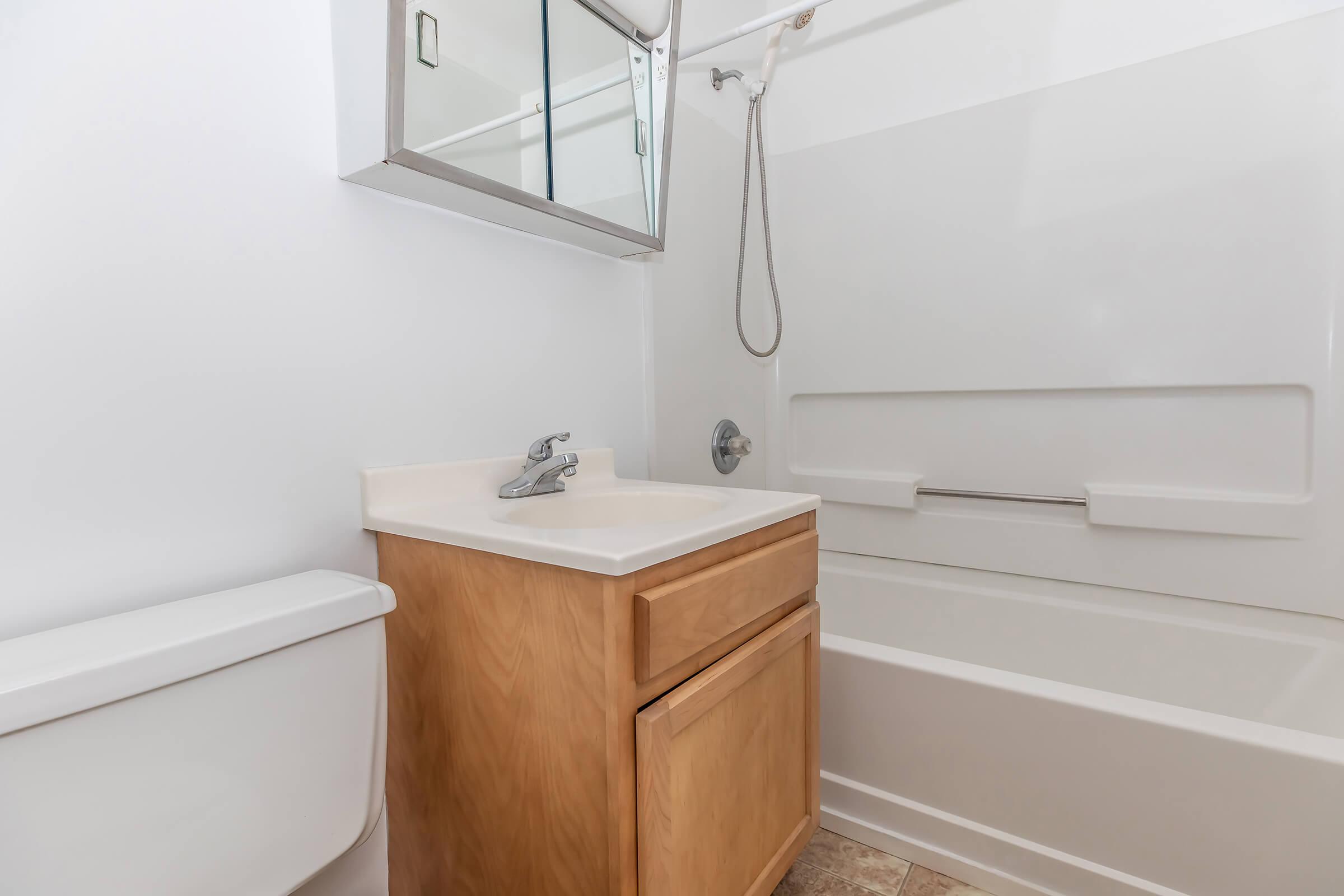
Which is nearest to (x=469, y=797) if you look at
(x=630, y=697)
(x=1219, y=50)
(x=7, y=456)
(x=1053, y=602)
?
(x=630, y=697)

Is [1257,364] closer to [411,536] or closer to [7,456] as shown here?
[411,536]

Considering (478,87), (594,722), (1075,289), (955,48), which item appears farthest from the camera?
(955,48)

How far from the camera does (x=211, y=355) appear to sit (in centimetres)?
80

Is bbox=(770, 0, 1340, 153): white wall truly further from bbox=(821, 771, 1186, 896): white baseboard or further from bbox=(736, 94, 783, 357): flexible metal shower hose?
bbox=(821, 771, 1186, 896): white baseboard

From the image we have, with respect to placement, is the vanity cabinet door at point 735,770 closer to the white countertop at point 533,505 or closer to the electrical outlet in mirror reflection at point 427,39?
the white countertop at point 533,505

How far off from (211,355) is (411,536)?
34cm

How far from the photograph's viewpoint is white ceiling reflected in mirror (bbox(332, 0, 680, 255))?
0.87m

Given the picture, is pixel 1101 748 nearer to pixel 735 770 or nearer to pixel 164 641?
pixel 735 770

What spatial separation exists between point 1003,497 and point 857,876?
0.99m

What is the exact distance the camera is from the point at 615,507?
1192 mm

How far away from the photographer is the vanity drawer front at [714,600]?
72 cm

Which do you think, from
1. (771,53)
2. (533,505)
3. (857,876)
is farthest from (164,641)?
(771,53)

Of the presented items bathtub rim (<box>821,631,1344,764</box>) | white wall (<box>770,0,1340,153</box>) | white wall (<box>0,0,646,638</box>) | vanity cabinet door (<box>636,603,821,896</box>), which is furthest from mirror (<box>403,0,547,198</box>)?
white wall (<box>770,0,1340,153</box>)

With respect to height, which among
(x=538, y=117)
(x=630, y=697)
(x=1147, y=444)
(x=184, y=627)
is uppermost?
(x=538, y=117)
